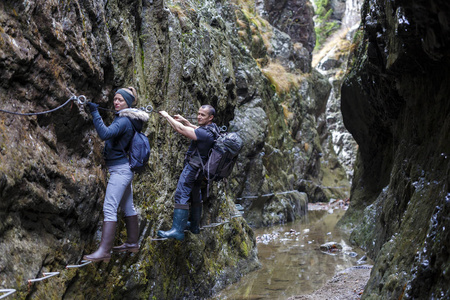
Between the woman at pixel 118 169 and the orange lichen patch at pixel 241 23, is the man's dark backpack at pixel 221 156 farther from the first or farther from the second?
the orange lichen patch at pixel 241 23

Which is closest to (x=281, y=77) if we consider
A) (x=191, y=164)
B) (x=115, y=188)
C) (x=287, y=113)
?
(x=287, y=113)

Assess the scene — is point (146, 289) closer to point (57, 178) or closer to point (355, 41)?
point (57, 178)

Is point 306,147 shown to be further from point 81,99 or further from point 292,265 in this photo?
point 81,99

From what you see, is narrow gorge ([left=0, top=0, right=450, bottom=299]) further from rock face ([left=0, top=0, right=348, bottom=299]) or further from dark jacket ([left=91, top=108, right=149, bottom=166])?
dark jacket ([left=91, top=108, right=149, bottom=166])

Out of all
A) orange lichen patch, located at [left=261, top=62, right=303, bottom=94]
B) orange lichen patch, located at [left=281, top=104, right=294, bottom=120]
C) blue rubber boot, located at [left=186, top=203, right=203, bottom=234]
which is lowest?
blue rubber boot, located at [left=186, top=203, right=203, bottom=234]

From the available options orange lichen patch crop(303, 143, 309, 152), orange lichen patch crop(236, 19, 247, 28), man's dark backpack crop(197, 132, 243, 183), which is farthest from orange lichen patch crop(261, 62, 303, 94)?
man's dark backpack crop(197, 132, 243, 183)

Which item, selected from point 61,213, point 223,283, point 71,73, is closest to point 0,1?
point 71,73

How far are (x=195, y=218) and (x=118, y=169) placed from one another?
7.10ft

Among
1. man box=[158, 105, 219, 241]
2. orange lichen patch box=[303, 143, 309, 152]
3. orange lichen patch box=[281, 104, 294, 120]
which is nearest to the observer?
man box=[158, 105, 219, 241]

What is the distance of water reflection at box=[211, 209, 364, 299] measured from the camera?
745 centimetres

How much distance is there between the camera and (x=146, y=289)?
5.93 m

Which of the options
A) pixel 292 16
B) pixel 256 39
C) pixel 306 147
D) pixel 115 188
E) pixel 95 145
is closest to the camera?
pixel 115 188

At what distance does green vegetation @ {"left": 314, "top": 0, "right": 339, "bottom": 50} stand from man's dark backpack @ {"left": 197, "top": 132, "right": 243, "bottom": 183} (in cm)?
5508

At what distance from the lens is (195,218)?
6816mm
